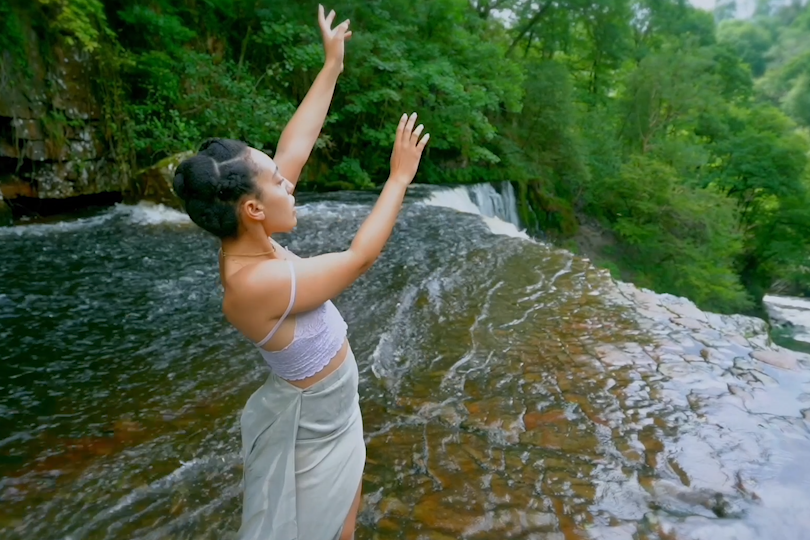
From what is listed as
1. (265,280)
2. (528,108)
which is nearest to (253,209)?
(265,280)

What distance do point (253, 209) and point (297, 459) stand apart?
627 millimetres

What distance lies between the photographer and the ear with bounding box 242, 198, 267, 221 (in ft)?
4.11

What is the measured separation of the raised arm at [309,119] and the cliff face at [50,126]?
7138mm

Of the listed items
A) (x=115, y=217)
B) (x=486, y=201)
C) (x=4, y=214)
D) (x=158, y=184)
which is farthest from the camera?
(x=486, y=201)

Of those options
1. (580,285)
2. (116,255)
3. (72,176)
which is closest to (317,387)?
(580,285)

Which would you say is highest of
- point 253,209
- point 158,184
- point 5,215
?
point 253,209

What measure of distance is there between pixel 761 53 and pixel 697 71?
49.2m

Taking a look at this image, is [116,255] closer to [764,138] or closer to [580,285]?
[580,285]

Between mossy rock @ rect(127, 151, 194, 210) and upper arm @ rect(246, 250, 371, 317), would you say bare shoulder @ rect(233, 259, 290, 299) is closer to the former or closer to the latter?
upper arm @ rect(246, 250, 371, 317)

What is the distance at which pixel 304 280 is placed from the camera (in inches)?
49.3

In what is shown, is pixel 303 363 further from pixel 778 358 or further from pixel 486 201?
pixel 486 201

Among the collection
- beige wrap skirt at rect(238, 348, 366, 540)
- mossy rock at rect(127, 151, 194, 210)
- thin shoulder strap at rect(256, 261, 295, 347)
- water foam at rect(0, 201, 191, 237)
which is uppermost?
thin shoulder strap at rect(256, 261, 295, 347)

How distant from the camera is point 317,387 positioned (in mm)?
1388

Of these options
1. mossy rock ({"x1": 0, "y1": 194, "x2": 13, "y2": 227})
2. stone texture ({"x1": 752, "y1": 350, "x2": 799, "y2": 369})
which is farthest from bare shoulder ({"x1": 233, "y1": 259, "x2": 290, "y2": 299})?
mossy rock ({"x1": 0, "y1": 194, "x2": 13, "y2": 227})
